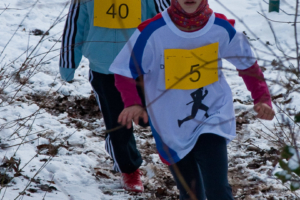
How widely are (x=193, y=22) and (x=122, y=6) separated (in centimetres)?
91

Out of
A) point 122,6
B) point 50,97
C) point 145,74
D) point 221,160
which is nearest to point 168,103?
point 145,74

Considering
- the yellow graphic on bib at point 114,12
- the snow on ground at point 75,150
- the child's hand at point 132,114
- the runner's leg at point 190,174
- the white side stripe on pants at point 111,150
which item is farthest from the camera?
the white side stripe on pants at point 111,150

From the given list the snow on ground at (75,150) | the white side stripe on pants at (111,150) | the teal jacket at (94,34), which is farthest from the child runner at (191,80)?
the white side stripe on pants at (111,150)

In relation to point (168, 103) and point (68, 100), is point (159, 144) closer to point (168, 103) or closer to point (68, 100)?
point (168, 103)

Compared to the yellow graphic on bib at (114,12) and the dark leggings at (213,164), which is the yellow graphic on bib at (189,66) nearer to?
the dark leggings at (213,164)

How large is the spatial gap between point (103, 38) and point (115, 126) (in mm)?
689

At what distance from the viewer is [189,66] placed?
7.77 ft

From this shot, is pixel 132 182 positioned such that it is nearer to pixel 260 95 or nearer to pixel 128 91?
pixel 128 91

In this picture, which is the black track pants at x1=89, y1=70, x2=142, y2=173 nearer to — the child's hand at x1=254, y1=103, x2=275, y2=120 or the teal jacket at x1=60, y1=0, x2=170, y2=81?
the teal jacket at x1=60, y1=0, x2=170, y2=81

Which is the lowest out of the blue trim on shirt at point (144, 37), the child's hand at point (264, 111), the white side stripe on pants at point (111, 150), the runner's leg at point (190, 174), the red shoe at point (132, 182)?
the red shoe at point (132, 182)

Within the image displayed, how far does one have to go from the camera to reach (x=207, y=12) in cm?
238

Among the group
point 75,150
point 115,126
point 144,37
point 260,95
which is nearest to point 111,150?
point 115,126

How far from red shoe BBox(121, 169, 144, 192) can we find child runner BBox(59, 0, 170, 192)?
0.26 meters

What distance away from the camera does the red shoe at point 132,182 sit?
3.41m
